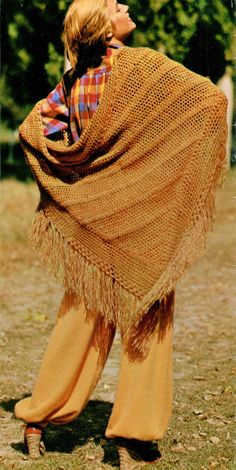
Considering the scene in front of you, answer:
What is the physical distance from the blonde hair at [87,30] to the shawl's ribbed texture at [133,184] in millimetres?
114

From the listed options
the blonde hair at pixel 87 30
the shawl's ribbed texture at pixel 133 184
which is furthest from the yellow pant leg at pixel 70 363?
the blonde hair at pixel 87 30

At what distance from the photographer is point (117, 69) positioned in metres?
3.77

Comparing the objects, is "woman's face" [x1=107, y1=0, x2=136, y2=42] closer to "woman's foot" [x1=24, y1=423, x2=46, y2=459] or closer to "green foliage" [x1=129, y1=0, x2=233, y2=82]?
"woman's foot" [x1=24, y1=423, x2=46, y2=459]

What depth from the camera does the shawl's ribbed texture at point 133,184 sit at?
3752 mm

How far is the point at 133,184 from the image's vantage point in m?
3.87

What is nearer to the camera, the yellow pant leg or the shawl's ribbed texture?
the shawl's ribbed texture

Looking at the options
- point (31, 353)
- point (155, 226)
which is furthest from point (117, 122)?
point (31, 353)

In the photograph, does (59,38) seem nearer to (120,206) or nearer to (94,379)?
(120,206)

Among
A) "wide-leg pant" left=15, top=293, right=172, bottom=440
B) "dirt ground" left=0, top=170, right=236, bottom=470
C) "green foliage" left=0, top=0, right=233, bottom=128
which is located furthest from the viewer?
"green foliage" left=0, top=0, right=233, bottom=128

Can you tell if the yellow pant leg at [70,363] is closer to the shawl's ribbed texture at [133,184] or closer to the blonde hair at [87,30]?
the shawl's ribbed texture at [133,184]

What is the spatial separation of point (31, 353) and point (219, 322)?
5.20 feet

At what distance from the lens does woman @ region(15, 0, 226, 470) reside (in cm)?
377

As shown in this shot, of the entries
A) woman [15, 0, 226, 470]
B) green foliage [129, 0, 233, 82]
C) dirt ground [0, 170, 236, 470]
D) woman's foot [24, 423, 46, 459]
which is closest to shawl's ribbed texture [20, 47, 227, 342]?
woman [15, 0, 226, 470]

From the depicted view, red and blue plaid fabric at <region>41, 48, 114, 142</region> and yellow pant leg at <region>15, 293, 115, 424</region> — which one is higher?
red and blue plaid fabric at <region>41, 48, 114, 142</region>
